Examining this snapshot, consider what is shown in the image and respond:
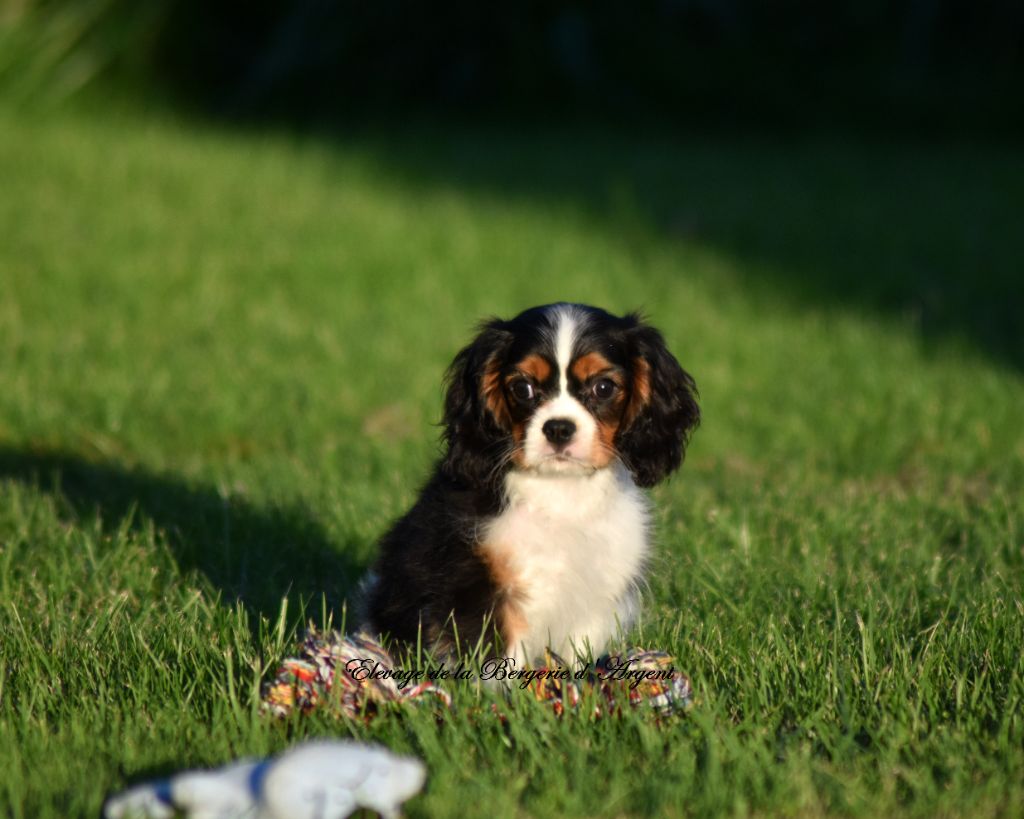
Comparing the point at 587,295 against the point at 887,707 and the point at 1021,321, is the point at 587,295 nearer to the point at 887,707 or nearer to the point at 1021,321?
the point at 1021,321

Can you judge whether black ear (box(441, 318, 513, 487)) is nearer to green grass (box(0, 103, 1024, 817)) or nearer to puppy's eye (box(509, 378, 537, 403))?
puppy's eye (box(509, 378, 537, 403))

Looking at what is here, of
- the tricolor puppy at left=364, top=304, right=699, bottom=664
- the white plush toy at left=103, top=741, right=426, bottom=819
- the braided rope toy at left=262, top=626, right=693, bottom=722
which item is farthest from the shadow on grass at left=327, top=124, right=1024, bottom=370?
the white plush toy at left=103, top=741, right=426, bottom=819

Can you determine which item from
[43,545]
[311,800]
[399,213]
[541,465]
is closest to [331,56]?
[399,213]

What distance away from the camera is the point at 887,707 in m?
3.81

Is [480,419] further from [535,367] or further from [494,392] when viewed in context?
[535,367]

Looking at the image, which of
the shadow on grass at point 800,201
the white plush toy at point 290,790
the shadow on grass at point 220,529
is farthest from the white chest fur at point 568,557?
the shadow on grass at point 800,201

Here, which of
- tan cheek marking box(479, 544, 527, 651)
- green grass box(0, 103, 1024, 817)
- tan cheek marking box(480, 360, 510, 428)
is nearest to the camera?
green grass box(0, 103, 1024, 817)

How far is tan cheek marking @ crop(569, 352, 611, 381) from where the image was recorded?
413cm

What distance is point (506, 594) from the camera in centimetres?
403

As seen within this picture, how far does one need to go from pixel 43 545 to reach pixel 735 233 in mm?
9013

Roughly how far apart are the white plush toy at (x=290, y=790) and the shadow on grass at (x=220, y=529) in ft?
5.78

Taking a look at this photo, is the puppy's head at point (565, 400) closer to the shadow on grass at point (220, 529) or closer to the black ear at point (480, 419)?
the black ear at point (480, 419)

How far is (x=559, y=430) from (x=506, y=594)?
496mm

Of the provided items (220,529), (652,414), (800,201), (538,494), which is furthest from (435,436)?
(800,201)
